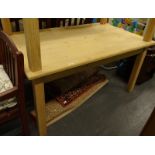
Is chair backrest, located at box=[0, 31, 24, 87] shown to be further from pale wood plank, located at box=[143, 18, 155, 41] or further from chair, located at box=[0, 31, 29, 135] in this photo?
pale wood plank, located at box=[143, 18, 155, 41]

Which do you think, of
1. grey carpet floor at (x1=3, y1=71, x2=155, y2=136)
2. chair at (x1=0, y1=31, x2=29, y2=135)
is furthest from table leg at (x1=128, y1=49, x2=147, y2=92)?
chair at (x1=0, y1=31, x2=29, y2=135)

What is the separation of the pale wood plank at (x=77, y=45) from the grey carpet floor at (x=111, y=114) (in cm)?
64

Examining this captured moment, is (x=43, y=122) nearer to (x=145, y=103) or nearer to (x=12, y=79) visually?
(x=12, y=79)

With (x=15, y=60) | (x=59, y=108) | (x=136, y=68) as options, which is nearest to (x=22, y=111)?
(x=15, y=60)

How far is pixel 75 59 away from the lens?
3.52 ft

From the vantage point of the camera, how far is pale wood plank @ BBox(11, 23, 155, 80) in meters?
1.01

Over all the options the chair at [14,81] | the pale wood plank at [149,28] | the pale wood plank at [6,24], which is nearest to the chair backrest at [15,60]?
the chair at [14,81]

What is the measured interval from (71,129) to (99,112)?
359mm

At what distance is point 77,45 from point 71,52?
0.14 metres

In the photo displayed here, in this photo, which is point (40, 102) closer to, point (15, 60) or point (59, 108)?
point (15, 60)

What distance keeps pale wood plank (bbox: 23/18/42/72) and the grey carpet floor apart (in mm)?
719

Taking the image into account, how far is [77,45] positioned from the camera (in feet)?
4.17
